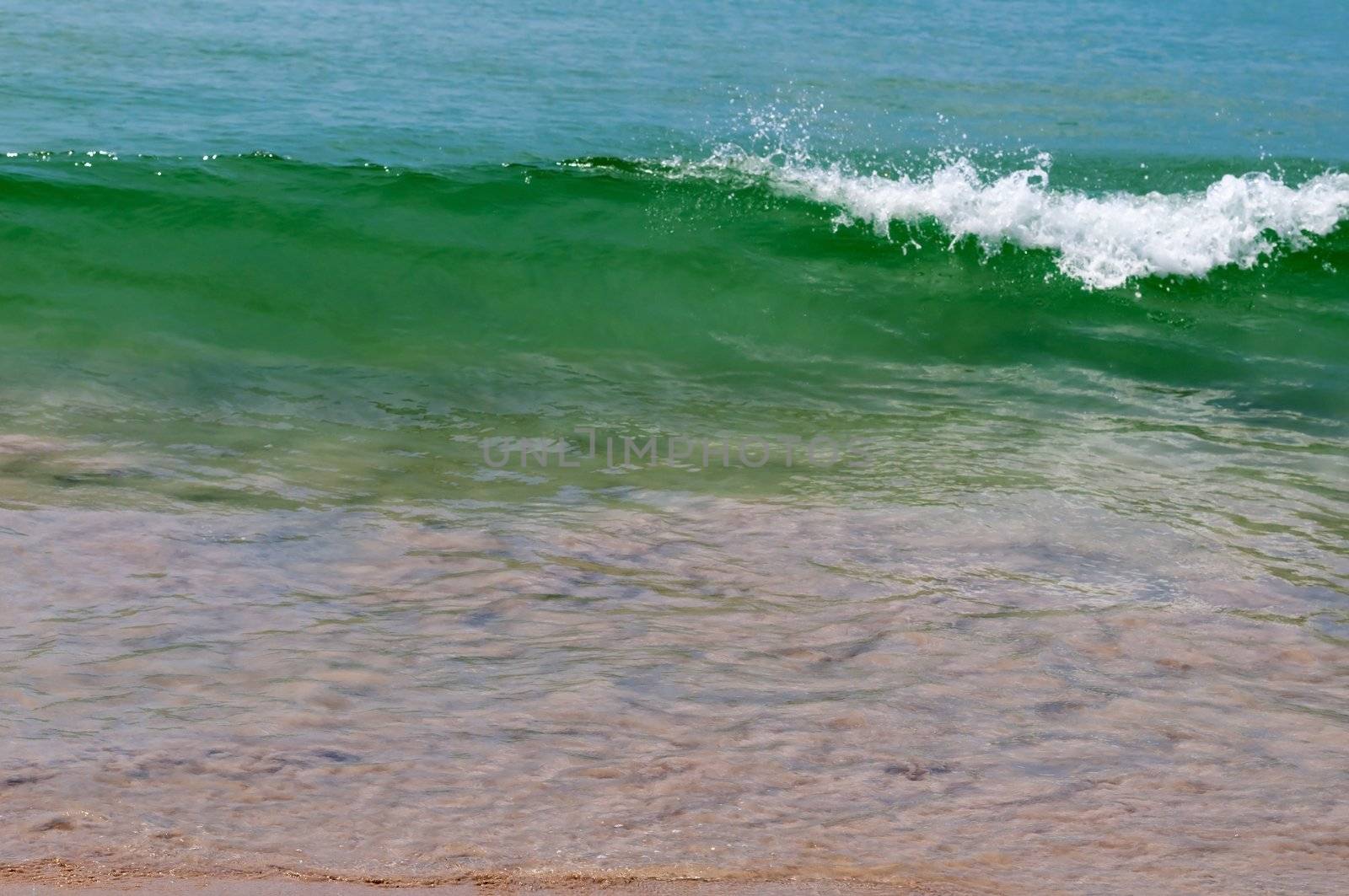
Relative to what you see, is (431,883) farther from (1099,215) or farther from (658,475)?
(1099,215)

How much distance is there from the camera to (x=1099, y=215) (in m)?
10.1

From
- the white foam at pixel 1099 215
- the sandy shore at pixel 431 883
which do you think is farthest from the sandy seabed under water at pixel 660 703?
the white foam at pixel 1099 215

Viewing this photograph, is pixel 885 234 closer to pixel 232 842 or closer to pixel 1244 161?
pixel 1244 161

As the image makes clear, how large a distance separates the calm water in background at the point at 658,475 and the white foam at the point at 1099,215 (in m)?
0.04

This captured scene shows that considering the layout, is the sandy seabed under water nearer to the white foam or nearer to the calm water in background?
the calm water in background

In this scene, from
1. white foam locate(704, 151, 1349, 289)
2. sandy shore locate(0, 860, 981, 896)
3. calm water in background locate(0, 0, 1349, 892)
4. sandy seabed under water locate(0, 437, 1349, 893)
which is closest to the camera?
sandy shore locate(0, 860, 981, 896)

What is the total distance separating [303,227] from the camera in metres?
9.59

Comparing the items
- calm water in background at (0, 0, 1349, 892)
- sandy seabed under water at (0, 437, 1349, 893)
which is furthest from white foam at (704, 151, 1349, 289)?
sandy seabed under water at (0, 437, 1349, 893)

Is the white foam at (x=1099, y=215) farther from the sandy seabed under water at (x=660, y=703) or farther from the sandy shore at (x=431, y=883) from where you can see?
the sandy shore at (x=431, y=883)

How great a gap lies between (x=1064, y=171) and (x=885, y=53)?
18.0 feet

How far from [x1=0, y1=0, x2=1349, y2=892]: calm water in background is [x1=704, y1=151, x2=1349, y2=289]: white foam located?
0.04 m

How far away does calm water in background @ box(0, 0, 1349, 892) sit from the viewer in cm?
328

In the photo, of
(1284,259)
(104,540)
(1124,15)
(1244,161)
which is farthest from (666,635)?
(1124,15)

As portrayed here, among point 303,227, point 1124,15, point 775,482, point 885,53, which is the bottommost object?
point 775,482
